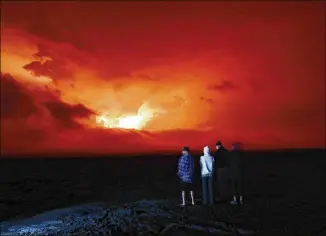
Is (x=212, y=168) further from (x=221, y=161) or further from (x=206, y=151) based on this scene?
(x=206, y=151)

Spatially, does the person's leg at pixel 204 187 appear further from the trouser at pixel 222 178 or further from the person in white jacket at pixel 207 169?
the trouser at pixel 222 178

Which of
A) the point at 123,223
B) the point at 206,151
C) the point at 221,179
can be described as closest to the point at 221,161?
the point at 206,151

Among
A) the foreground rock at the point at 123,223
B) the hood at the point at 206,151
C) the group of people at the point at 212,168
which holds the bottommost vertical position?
the foreground rock at the point at 123,223

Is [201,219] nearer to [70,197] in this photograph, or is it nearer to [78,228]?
[78,228]

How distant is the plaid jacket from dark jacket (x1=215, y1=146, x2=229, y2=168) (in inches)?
39.3

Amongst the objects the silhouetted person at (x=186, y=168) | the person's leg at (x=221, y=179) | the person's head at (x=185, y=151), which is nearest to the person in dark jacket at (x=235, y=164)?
the person's leg at (x=221, y=179)

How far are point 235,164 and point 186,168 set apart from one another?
75.2 inches

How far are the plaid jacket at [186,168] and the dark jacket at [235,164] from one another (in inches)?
60.4

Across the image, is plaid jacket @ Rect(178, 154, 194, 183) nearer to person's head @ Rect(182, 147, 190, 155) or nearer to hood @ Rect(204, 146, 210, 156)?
person's head @ Rect(182, 147, 190, 155)

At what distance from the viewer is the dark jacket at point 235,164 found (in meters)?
18.3

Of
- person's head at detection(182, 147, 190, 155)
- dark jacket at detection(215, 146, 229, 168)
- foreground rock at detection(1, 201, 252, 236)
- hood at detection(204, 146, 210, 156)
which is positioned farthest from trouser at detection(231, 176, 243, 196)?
person's head at detection(182, 147, 190, 155)

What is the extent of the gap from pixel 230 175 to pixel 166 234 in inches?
218

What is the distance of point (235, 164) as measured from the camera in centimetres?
1833

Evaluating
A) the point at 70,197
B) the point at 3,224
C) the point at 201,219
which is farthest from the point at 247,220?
the point at 70,197
